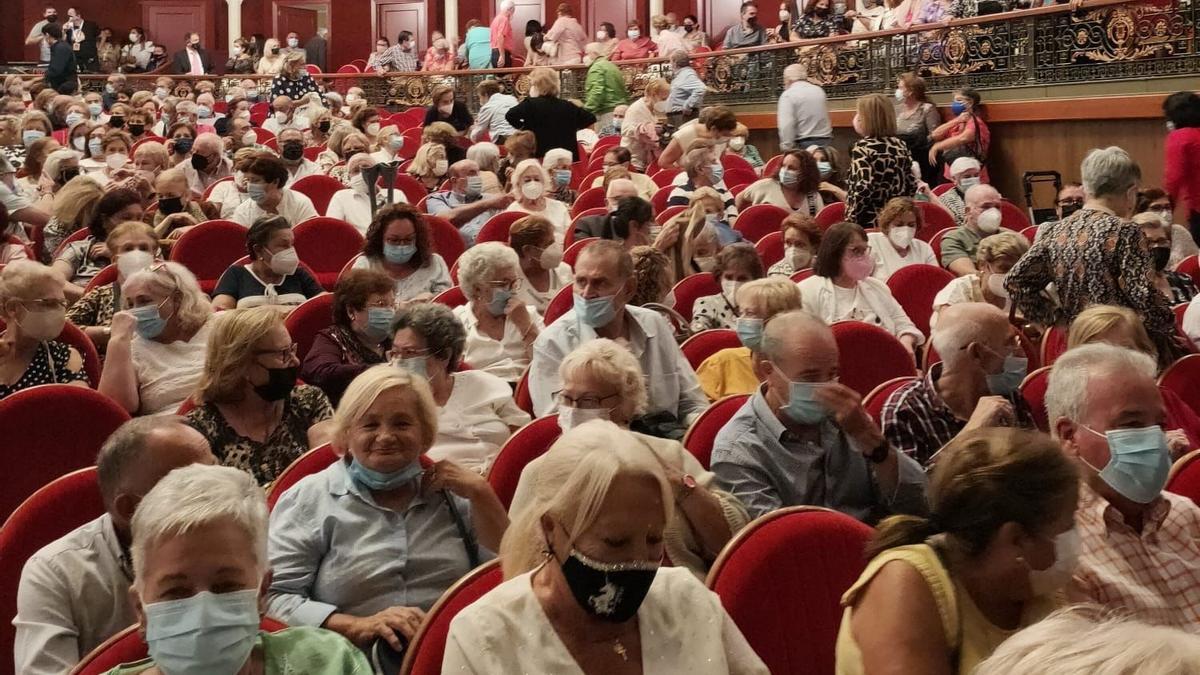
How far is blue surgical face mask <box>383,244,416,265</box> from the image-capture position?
596 centimetres

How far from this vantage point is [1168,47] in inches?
387

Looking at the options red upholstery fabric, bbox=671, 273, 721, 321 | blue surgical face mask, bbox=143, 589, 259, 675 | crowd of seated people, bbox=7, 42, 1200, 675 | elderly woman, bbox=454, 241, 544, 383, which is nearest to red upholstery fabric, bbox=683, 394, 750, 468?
crowd of seated people, bbox=7, 42, 1200, 675

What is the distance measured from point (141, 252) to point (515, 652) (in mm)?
3876

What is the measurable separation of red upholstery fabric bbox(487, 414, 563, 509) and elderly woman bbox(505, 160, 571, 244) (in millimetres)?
4654

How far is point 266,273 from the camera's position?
567cm

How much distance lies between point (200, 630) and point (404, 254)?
402 cm

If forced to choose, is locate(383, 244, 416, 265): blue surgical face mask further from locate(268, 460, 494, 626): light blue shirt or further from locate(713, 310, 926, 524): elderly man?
locate(268, 460, 494, 626): light blue shirt

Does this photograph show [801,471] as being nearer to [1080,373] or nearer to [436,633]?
[1080,373]

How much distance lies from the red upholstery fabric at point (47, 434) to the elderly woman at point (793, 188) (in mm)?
4947

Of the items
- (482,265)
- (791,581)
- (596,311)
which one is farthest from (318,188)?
(791,581)

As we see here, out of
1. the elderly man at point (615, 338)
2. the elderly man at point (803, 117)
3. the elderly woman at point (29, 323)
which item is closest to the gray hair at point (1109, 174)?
the elderly man at point (615, 338)

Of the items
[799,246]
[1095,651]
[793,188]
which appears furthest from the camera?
[793,188]

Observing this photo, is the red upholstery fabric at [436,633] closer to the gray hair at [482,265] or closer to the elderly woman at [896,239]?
the gray hair at [482,265]

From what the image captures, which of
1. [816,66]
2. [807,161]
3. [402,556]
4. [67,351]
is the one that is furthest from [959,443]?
[816,66]
